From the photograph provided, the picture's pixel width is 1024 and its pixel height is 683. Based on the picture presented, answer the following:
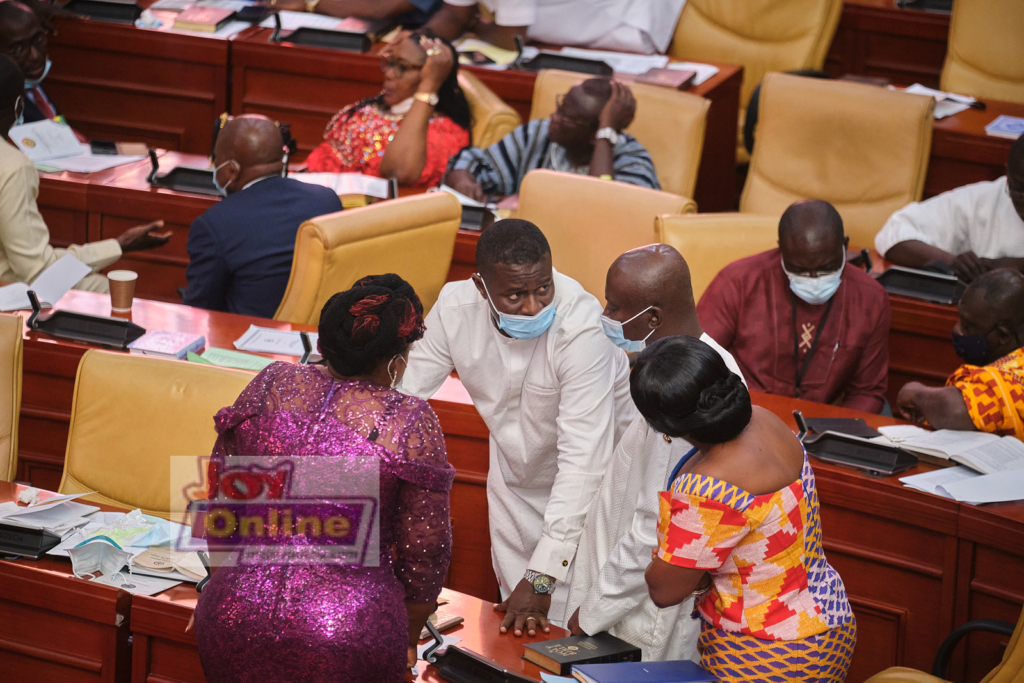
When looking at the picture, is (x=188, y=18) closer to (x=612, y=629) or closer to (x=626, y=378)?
(x=626, y=378)

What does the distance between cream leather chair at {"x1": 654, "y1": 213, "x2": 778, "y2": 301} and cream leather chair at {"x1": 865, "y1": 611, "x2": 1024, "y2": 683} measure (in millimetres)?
1540

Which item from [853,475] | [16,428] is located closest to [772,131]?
[853,475]

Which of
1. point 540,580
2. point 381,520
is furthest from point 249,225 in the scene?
point 381,520

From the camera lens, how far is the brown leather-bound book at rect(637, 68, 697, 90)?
4969mm

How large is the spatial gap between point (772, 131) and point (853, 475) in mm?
2342

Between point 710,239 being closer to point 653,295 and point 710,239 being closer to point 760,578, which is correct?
point 653,295

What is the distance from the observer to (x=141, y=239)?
13.1 ft

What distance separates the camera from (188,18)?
17.8 feet

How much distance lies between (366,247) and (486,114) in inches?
68.2

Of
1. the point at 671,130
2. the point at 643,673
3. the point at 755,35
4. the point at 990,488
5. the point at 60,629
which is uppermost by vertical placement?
the point at 755,35

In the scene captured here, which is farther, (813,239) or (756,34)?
(756,34)

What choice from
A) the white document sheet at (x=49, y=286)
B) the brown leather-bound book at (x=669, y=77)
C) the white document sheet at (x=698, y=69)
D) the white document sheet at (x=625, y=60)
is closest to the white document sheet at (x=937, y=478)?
the white document sheet at (x=49, y=286)

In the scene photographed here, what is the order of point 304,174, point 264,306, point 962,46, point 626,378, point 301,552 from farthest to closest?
point 962,46 → point 304,174 → point 264,306 → point 626,378 → point 301,552

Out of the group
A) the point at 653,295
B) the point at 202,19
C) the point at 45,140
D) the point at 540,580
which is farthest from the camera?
the point at 202,19
